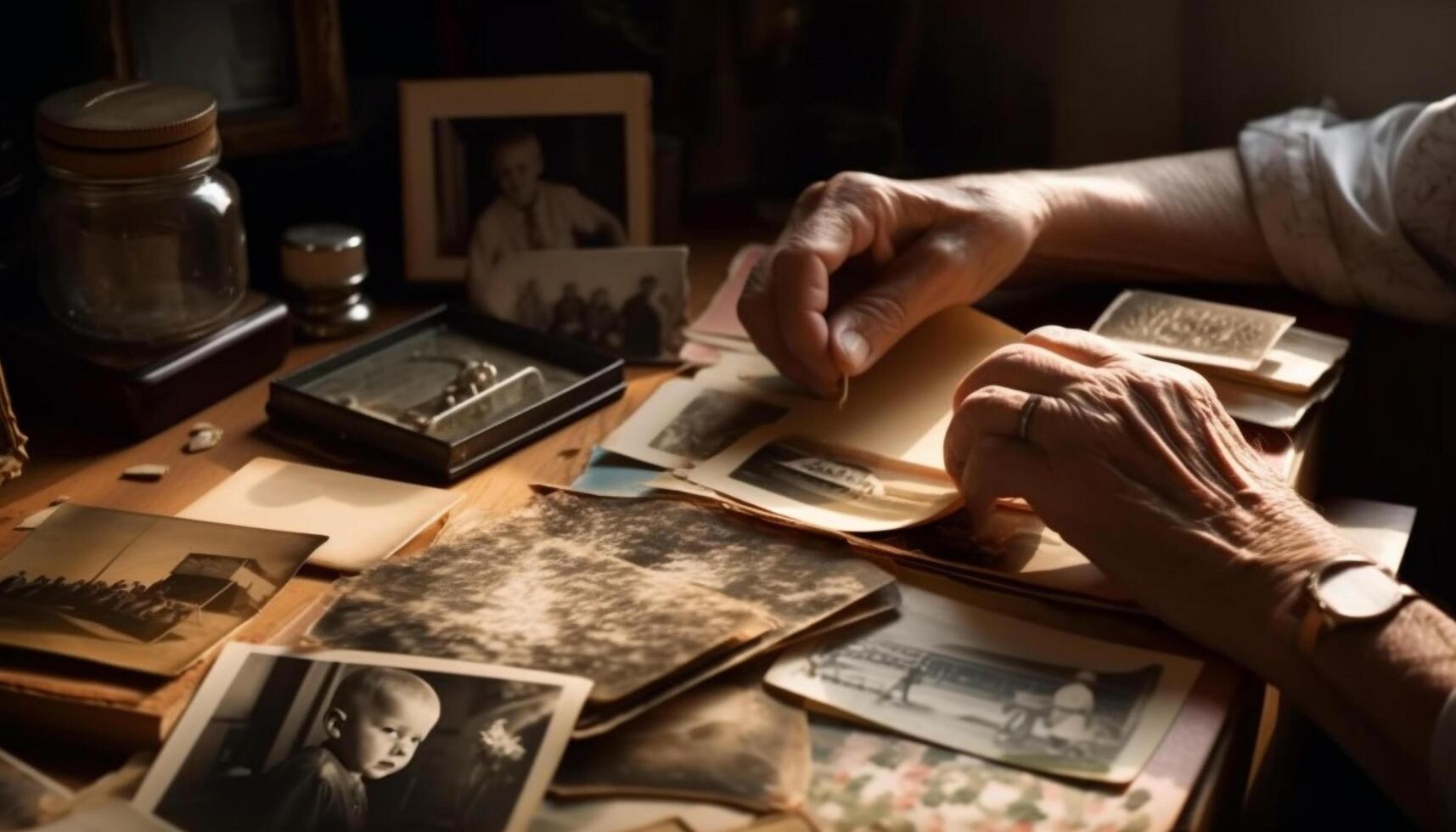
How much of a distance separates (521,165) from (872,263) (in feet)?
1.24

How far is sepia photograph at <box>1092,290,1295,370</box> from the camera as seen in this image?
1372 millimetres

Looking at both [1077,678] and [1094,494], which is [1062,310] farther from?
[1077,678]

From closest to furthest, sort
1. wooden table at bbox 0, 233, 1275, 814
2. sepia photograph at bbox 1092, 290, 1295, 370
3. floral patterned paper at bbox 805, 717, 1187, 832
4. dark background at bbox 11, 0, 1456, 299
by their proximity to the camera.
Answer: floral patterned paper at bbox 805, 717, 1187, 832 < wooden table at bbox 0, 233, 1275, 814 < sepia photograph at bbox 1092, 290, 1295, 370 < dark background at bbox 11, 0, 1456, 299

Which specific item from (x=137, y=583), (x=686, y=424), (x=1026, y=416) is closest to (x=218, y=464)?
(x=137, y=583)

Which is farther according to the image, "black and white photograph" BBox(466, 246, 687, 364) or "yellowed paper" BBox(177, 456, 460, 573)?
"black and white photograph" BBox(466, 246, 687, 364)

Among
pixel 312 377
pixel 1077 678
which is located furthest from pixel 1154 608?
pixel 312 377

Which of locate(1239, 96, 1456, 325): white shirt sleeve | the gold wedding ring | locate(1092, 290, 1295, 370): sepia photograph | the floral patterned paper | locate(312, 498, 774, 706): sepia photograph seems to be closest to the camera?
the floral patterned paper

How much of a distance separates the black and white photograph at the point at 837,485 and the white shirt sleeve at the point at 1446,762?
373 millimetres

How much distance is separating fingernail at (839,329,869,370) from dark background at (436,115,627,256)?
0.36m

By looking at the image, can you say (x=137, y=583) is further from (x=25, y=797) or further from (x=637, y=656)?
(x=637, y=656)

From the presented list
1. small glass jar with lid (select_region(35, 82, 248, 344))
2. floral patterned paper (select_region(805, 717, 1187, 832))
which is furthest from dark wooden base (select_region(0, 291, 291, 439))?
floral patterned paper (select_region(805, 717, 1187, 832))

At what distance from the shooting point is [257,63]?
1.52m

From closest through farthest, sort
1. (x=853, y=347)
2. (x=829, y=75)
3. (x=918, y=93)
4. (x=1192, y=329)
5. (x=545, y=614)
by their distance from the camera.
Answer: (x=545, y=614), (x=853, y=347), (x=1192, y=329), (x=829, y=75), (x=918, y=93)

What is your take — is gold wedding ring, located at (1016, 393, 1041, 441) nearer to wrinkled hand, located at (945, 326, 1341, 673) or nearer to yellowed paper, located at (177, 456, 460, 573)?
wrinkled hand, located at (945, 326, 1341, 673)
